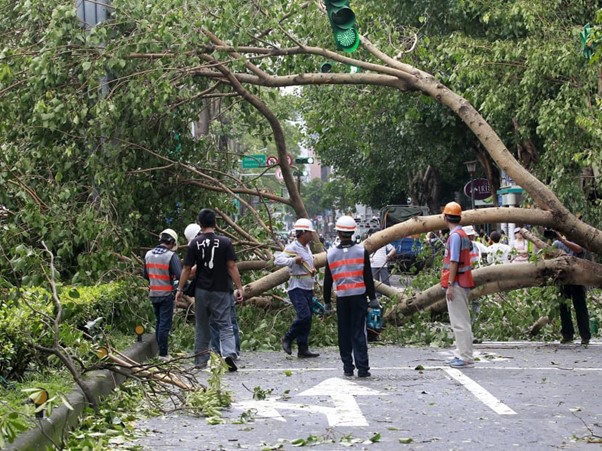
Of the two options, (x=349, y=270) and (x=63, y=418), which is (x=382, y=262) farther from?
(x=63, y=418)

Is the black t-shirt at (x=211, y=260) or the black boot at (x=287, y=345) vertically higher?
the black t-shirt at (x=211, y=260)

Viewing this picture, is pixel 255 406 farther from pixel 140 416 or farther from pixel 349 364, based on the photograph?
pixel 349 364

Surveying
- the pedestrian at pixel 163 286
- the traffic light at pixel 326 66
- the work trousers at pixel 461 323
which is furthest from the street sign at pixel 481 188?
the work trousers at pixel 461 323

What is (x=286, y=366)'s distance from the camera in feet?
46.4

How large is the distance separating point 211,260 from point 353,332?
5.88 ft

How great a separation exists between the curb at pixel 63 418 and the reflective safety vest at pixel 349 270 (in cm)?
278

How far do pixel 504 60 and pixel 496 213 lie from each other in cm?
839

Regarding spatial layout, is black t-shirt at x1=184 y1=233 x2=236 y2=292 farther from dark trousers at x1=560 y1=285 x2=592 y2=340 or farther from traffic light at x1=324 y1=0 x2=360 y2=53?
dark trousers at x1=560 y1=285 x2=592 y2=340

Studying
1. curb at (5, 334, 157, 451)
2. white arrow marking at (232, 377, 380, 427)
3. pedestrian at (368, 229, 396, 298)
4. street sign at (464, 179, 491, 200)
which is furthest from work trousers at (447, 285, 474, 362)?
street sign at (464, 179, 491, 200)

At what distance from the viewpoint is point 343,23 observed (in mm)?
14125

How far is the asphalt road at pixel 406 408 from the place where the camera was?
853 centimetres

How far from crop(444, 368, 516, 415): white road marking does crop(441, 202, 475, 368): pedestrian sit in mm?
436

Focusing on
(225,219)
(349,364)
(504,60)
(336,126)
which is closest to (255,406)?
(349,364)

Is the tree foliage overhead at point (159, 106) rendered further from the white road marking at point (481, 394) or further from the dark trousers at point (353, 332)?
the white road marking at point (481, 394)
